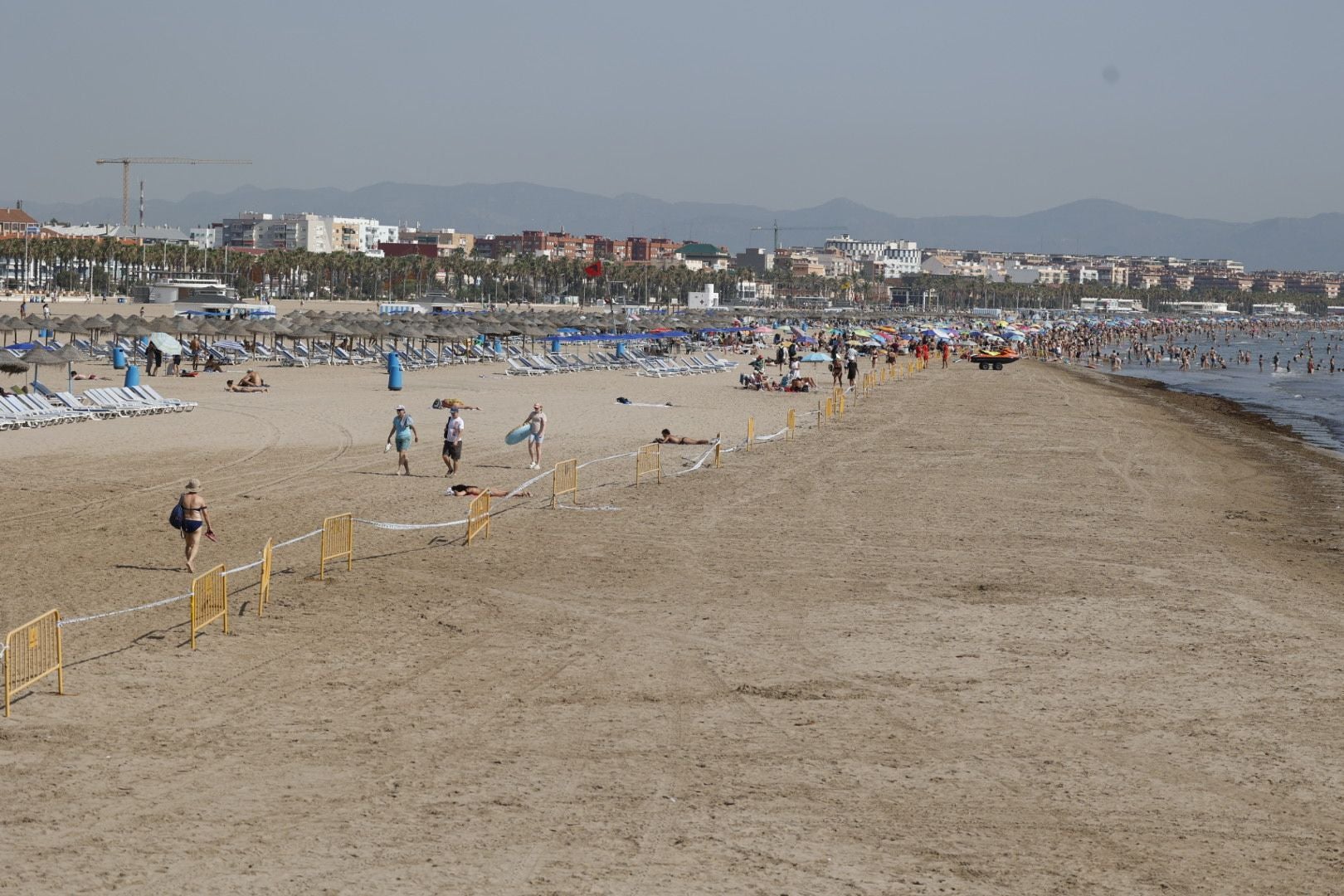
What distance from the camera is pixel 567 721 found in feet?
30.7

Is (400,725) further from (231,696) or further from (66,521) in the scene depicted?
(66,521)

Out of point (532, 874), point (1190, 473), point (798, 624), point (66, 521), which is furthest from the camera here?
point (1190, 473)

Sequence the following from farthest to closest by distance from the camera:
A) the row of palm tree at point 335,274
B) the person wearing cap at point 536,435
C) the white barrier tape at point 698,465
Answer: the row of palm tree at point 335,274 → the white barrier tape at point 698,465 → the person wearing cap at point 536,435

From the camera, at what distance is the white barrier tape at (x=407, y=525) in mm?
16406

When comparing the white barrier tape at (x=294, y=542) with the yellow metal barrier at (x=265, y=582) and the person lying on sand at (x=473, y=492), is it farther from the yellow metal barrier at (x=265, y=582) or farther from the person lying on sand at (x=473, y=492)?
the person lying on sand at (x=473, y=492)

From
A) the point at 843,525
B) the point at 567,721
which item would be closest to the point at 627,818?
the point at 567,721

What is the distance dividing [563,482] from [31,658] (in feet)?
35.5

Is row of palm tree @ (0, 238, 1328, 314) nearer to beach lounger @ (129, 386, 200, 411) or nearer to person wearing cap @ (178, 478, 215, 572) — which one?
beach lounger @ (129, 386, 200, 411)

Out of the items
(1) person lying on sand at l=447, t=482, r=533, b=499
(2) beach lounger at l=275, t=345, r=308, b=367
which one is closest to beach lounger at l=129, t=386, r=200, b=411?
(1) person lying on sand at l=447, t=482, r=533, b=499

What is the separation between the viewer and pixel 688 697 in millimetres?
10016

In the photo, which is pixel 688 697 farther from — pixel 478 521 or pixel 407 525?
pixel 407 525

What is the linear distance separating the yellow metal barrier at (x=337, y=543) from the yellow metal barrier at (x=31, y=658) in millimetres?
3520

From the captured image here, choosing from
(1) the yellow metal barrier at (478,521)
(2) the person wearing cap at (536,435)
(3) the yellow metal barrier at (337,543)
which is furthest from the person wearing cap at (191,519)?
(2) the person wearing cap at (536,435)

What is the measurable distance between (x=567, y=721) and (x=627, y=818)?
1.78 meters
